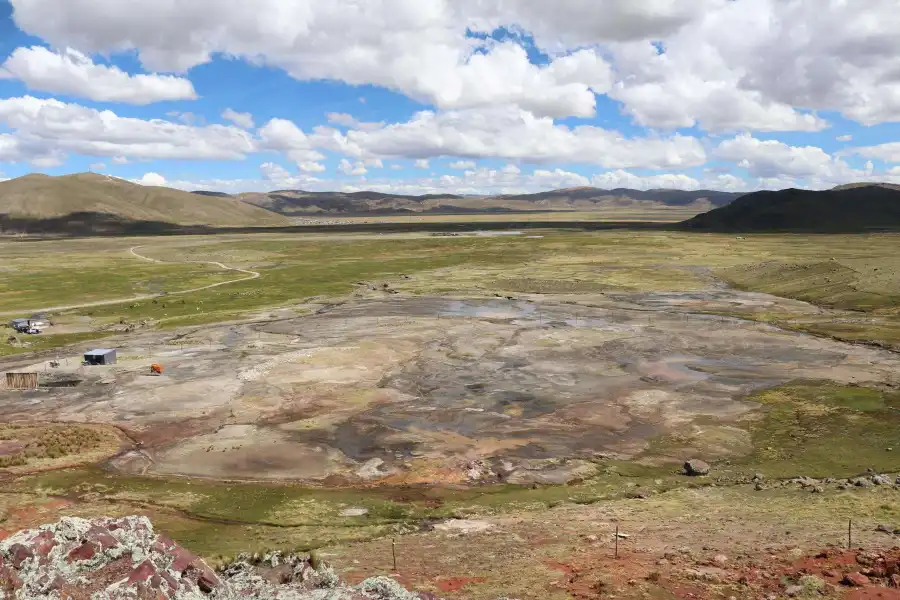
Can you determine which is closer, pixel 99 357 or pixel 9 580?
pixel 9 580

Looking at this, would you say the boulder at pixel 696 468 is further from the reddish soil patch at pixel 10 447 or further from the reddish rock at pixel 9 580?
the reddish soil patch at pixel 10 447

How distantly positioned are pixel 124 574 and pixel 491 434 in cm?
2608

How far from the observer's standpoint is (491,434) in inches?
1577

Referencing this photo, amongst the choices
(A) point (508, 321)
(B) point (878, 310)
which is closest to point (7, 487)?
(A) point (508, 321)

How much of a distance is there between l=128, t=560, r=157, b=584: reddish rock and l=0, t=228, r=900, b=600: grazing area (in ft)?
23.0

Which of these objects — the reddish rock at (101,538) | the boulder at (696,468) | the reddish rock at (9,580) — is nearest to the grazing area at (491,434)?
the boulder at (696,468)

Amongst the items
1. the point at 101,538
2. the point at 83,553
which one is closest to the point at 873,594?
the point at 101,538

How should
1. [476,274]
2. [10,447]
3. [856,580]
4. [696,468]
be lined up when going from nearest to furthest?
[856,580] → [696,468] → [10,447] → [476,274]

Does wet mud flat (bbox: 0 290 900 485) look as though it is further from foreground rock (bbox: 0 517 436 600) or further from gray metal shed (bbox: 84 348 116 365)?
foreground rock (bbox: 0 517 436 600)

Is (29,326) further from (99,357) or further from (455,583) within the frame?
(455,583)

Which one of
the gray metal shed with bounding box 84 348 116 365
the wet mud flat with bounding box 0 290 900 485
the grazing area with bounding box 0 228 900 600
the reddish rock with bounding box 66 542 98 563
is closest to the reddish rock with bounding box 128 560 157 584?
the reddish rock with bounding box 66 542 98 563

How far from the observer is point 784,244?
6909 inches

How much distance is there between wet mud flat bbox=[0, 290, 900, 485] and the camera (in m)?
36.3

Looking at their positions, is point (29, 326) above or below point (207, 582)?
below
